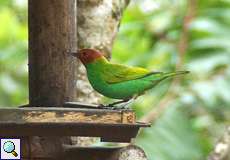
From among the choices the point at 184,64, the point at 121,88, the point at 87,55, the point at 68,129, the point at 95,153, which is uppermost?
the point at 184,64

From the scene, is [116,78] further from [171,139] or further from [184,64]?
[184,64]

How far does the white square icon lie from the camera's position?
3.69 m

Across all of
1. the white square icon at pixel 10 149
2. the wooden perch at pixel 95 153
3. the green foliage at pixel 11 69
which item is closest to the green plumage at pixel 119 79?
the wooden perch at pixel 95 153

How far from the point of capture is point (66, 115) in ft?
11.4

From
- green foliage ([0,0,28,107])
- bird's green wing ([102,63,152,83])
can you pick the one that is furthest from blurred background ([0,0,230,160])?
bird's green wing ([102,63,152,83])

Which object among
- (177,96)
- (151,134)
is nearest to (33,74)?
(151,134)

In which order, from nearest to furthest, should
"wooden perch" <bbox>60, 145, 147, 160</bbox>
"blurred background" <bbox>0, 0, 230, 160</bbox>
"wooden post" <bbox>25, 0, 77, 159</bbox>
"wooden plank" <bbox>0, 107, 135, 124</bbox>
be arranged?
"wooden plank" <bbox>0, 107, 135, 124</bbox>, "wooden perch" <bbox>60, 145, 147, 160</bbox>, "wooden post" <bbox>25, 0, 77, 159</bbox>, "blurred background" <bbox>0, 0, 230, 160</bbox>

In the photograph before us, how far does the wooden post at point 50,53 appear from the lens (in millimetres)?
4090

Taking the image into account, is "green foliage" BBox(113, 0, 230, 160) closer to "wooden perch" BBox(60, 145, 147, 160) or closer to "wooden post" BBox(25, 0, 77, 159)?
"wooden post" BBox(25, 0, 77, 159)

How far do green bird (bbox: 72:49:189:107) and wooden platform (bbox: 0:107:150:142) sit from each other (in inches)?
13.3

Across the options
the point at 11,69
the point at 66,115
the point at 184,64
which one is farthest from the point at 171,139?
the point at 66,115

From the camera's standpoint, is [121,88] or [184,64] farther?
[184,64]

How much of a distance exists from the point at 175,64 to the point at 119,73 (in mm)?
2492

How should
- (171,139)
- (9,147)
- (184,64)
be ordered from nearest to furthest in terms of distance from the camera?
1. (9,147)
2. (171,139)
3. (184,64)
